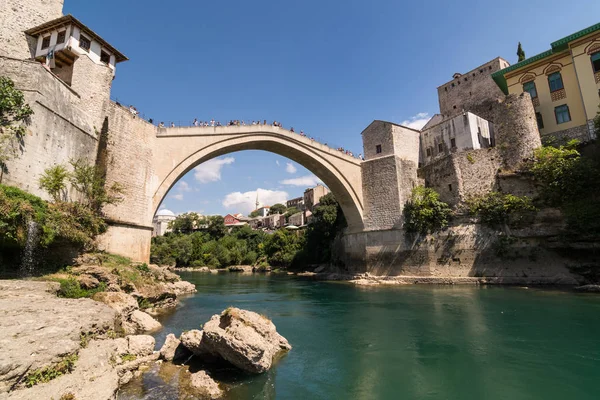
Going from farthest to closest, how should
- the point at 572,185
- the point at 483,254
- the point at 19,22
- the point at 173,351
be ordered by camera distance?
the point at 483,254 → the point at 572,185 → the point at 19,22 → the point at 173,351

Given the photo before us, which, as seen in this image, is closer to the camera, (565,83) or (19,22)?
(19,22)

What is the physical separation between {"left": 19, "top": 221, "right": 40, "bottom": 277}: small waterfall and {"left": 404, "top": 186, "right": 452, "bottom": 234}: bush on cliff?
1598 centimetres

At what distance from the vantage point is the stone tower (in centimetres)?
1861

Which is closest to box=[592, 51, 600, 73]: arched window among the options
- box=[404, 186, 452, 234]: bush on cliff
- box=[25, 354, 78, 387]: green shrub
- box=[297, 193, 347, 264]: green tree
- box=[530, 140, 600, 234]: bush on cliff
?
box=[530, 140, 600, 234]: bush on cliff

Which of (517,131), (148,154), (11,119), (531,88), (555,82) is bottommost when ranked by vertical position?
(11,119)

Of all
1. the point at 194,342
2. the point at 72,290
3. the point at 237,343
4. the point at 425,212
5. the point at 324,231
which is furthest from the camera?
the point at 324,231

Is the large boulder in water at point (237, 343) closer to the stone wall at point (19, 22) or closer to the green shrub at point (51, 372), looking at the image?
the green shrub at point (51, 372)

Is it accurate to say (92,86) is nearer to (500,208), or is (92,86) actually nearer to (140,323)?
(140,323)

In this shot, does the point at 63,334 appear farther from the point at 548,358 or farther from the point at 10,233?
the point at 548,358

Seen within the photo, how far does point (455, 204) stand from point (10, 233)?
17.4 metres

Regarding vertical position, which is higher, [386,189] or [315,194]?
[315,194]

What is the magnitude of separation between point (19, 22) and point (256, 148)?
36.3ft

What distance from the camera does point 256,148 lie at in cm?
1809

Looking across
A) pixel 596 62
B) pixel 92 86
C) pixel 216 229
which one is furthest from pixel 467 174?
pixel 216 229
